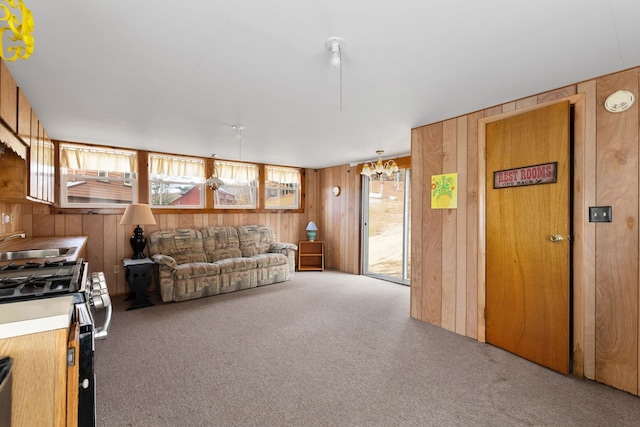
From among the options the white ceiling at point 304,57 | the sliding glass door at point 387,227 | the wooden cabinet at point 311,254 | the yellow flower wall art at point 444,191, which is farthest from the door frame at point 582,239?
the wooden cabinet at point 311,254

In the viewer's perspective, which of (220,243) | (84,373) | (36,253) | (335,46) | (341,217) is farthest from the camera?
(341,217)

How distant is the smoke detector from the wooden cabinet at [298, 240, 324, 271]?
4.79 meters

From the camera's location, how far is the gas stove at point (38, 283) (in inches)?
47.6

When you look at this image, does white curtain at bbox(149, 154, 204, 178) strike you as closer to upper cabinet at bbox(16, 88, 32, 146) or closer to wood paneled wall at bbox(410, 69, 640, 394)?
upper cabinet at bbox(16, 88, 32, 146)

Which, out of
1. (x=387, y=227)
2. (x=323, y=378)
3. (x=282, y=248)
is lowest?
(x=323, y=378)

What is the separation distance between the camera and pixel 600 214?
217 cm

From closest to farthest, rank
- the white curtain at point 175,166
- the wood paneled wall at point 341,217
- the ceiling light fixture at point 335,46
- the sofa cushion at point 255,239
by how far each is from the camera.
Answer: the ceiling light fixture at point 335,46 → the white curtain at point 175,166 → the sofa cushion at point 255,239 → the wood paneled wall at point 341,217

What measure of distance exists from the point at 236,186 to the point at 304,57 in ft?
13.4

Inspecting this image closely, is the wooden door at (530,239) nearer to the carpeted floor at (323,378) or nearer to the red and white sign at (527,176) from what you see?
the red and white sign at (527,176)

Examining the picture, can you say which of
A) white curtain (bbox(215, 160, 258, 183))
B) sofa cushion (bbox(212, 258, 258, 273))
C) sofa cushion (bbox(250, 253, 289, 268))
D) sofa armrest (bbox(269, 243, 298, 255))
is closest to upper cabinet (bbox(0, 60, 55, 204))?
sofa cushion (bbox(212, 258, 258, 273))

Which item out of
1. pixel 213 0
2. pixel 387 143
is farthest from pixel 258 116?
pixel 387 143

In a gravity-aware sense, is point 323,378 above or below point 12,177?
below

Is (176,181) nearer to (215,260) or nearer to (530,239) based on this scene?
(215,260)

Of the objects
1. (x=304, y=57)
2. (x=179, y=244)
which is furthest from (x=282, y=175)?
(x=304, y=57)
